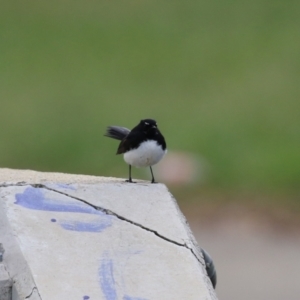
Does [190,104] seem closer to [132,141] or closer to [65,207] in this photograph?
[132,141]

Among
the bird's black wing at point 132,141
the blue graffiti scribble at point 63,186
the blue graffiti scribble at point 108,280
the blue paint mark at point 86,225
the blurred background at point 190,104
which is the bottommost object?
the blurred background at point 190,104

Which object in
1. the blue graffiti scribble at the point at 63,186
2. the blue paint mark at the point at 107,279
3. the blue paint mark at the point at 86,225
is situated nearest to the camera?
the blue paint mark at the point at 107,279

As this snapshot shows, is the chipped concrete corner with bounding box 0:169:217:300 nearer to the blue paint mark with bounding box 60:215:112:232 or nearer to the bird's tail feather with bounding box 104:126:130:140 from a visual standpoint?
the blue paint mark with bounding box 60:215:112:232

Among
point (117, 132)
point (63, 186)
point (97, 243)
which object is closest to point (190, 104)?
point (117, 132)

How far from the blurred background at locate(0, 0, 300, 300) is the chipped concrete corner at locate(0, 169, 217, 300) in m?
4.05

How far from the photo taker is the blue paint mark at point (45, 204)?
460 cm

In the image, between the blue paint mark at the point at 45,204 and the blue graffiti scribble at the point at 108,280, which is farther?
the blue paint mark at the point at 45,204

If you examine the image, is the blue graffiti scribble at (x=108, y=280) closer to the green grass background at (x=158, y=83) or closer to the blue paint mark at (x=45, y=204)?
the blue paint mark at (x=45, y=204)

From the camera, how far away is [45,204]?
4.64 metres

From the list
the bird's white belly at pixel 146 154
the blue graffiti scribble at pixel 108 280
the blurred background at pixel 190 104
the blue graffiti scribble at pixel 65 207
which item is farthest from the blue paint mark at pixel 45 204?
the blurred background at pixel 190 104

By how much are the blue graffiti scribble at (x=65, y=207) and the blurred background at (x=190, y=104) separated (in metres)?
4.16

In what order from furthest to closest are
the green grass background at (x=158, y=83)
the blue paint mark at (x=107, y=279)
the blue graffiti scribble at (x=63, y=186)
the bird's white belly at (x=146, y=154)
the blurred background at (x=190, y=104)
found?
the green grass background at (x=158, y=83), the blurred background at (x=190, y=104), the bird's white belly at (x=146, y=154), the blue graffiti scribble at (x=63, y=186), the blue paint mark at (x=107, y=279)

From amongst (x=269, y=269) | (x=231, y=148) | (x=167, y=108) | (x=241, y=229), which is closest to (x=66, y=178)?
(x=269, y=269)

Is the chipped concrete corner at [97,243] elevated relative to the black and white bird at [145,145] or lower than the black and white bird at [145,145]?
lower
